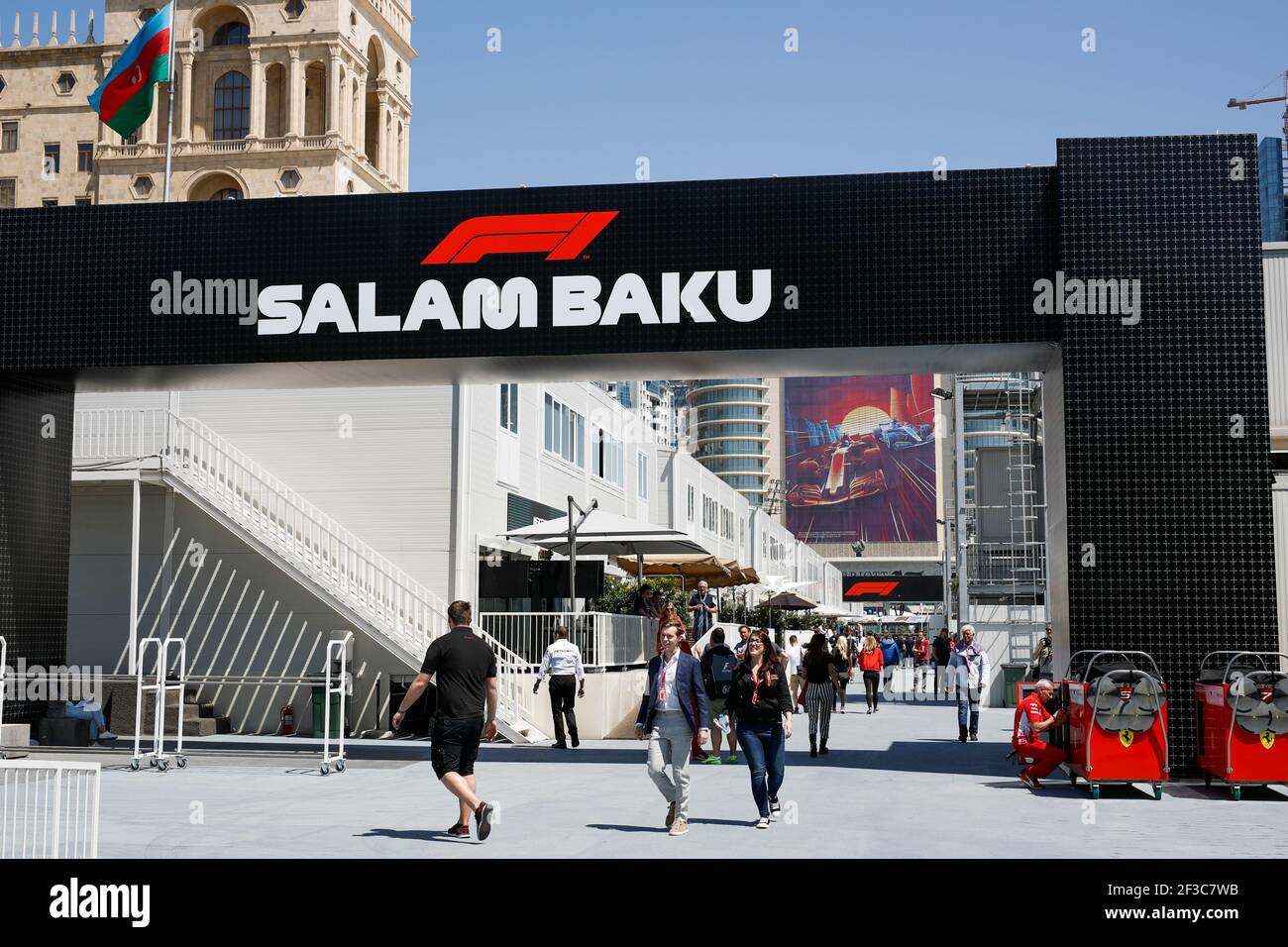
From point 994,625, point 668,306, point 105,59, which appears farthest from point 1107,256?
point 105,59

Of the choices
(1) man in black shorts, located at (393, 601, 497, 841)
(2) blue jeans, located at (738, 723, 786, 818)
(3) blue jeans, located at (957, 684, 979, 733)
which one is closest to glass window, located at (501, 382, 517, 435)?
(3) blue jeans, located at (957, 684, 979, 733)

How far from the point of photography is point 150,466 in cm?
2058

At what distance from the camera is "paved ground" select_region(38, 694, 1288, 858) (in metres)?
9.83

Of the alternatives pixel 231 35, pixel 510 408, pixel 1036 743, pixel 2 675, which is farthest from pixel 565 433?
pixel 231 35

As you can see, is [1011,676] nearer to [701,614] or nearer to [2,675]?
[701,614]

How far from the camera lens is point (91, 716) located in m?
18.0

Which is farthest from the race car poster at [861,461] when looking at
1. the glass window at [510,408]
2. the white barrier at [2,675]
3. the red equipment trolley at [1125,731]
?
the red equipment trolley at [1125,731]

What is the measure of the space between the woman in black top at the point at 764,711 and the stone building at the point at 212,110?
57344mm

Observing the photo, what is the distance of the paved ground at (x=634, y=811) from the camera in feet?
32.2

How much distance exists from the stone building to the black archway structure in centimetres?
4948

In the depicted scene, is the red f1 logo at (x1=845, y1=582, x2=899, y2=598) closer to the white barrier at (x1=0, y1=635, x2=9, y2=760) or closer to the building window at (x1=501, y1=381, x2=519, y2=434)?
the building window at (x1=501, y1=381, x2=519, y2=434)

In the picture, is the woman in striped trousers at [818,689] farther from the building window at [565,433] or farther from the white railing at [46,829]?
the building window at [565,433]

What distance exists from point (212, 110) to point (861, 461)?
4703 inches
